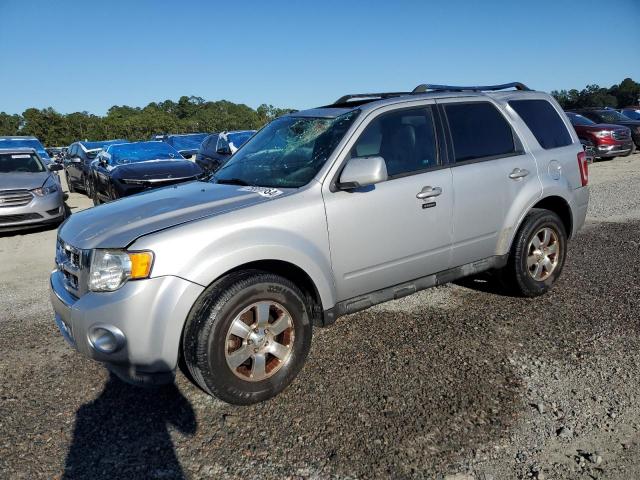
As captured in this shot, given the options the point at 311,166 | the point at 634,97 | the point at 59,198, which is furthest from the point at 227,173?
the point at 634,97

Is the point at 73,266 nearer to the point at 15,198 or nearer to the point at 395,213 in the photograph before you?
the point at 395,213

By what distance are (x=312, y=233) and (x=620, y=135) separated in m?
16.8

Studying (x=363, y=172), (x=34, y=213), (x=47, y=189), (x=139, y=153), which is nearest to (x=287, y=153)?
(x=363, y=172)

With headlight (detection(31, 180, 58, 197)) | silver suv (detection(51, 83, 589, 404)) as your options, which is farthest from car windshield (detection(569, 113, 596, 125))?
headlight (detection(31, 180, 58, 197))

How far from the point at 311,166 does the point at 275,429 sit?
1.76 meters

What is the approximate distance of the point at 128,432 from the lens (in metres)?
2.97

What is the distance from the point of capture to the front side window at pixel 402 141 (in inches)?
150

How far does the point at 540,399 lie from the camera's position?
3129 mm

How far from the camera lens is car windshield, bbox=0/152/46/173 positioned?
9945 millimetres

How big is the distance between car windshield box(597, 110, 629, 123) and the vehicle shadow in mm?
19937

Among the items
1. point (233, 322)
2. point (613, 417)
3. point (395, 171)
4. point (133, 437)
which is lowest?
point (613, 417)

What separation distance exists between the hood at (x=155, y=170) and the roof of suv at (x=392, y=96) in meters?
5.35

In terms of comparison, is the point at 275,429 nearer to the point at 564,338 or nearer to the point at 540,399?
the point at 540,399

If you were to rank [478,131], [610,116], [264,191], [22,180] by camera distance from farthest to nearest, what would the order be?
[610,116] → [22,180] → [478,131] → [264,191]
